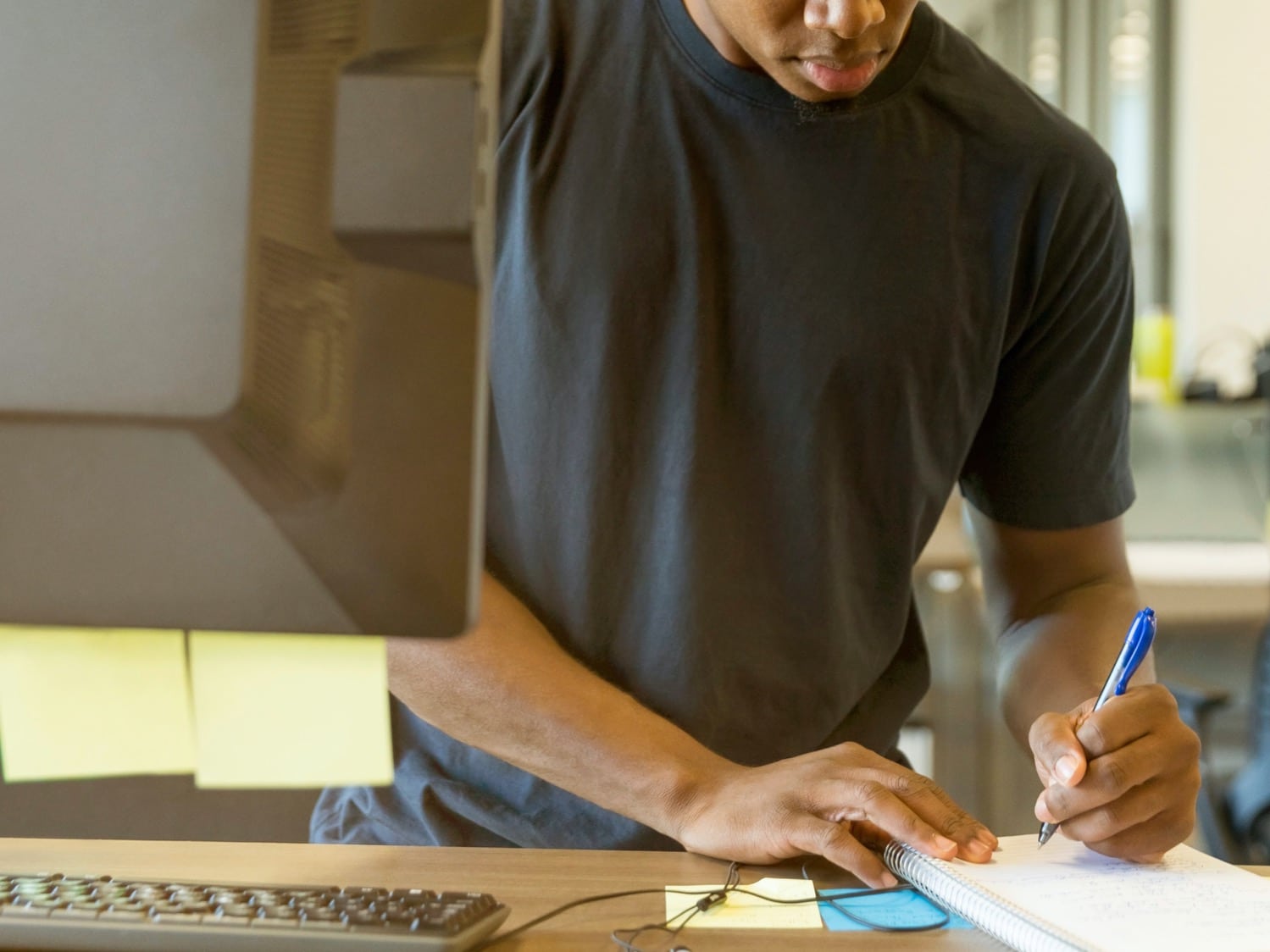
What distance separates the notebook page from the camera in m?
0.65

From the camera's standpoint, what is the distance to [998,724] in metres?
2.70

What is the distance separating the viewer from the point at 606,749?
915 mm

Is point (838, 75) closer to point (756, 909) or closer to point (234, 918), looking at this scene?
point (756, 909)

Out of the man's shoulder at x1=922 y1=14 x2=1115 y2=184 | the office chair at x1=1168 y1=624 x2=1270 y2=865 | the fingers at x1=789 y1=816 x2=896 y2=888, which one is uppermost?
the man's shoulder at x1=922 y1=14 x2=1115 y2=184

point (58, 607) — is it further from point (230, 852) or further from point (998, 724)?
point (998, 724)

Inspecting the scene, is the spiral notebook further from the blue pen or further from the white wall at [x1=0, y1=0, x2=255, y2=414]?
the white wall at [x1=0, y1=0, x2=255, y2=414]

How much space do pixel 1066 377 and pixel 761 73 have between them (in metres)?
0.36

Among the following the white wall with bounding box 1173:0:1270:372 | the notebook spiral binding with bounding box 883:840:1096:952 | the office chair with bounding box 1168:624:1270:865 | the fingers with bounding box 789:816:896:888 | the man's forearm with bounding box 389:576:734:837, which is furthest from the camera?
the white wall with bounding box 1173:0:1270:372

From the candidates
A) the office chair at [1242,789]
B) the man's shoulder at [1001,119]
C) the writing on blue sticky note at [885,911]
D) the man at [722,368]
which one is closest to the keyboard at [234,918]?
the writing on blue sticky note at [885,911]

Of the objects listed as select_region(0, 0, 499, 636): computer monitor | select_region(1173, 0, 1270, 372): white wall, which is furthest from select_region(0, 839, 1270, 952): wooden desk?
select_region(1173, 0, 1270, 372): white wall

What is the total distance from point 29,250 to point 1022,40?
669 centimetres

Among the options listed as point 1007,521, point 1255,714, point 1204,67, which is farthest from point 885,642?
point 1204,67

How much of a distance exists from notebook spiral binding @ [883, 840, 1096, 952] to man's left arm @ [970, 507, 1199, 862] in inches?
3.6

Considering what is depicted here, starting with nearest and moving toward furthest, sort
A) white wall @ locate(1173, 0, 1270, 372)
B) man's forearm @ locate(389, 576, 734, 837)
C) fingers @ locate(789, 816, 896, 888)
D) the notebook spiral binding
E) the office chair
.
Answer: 1. the notebook spiral binding
2. fingers @ locate(789, 816, 896, 888)
3. man's forearm @ locate(389, 576, 734, 837)
4. the office chair
5. white wall @ locate(1173, 0, 1270, 372)
